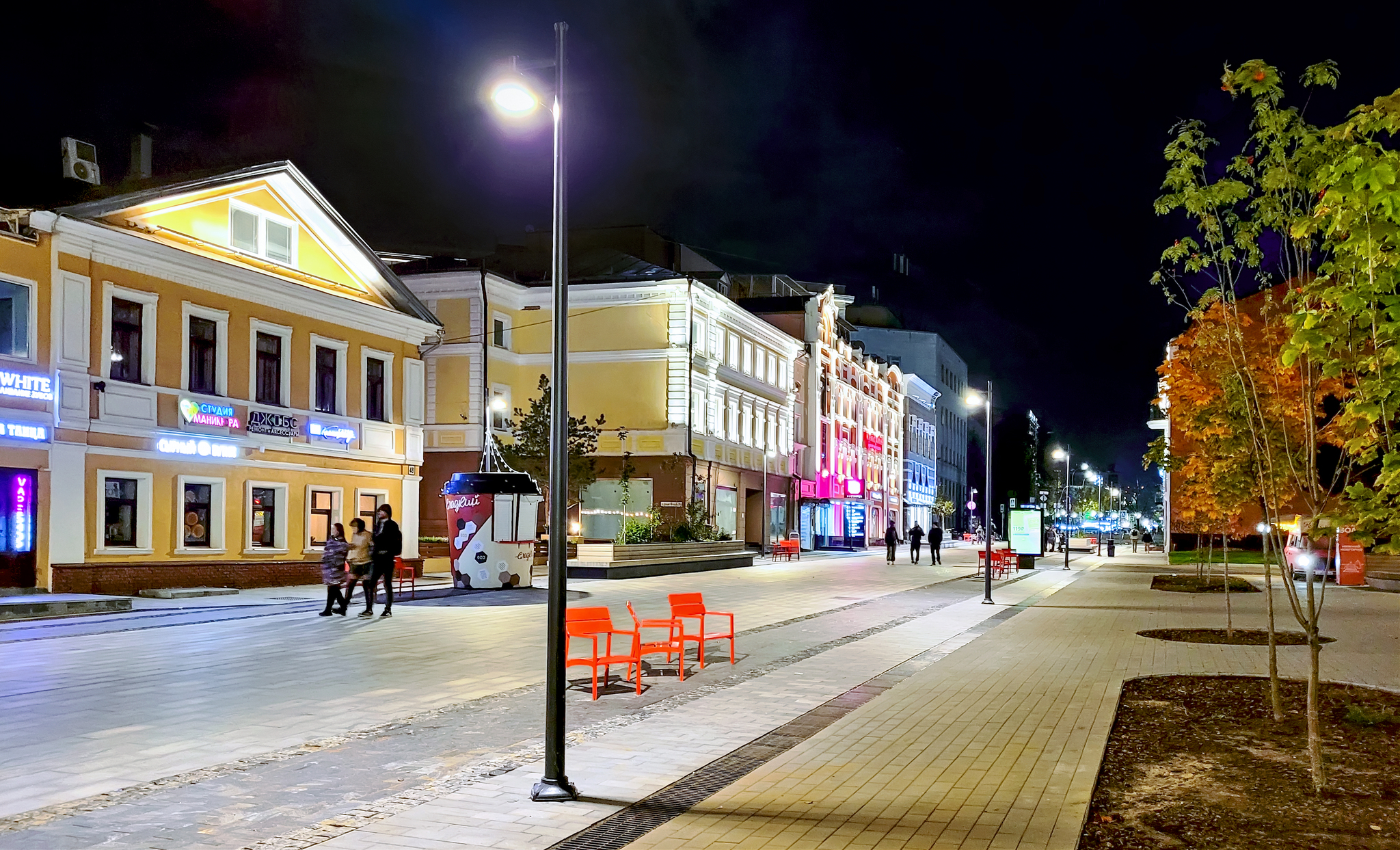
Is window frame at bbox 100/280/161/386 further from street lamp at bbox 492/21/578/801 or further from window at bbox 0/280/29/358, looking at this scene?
street lamp at bbox 492/21/578/801

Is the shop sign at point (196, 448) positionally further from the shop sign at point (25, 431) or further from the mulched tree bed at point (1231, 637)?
the mulched tree bed at point (1231, 637)

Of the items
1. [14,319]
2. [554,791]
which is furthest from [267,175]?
[554,791]

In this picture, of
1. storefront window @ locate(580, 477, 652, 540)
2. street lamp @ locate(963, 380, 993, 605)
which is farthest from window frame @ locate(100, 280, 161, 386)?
storefront window @ locate(580, 477, 652, 540)

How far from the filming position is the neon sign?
919 inches

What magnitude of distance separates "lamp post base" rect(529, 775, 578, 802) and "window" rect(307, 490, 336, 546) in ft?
81.0

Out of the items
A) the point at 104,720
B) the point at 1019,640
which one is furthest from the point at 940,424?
the point at 104,720

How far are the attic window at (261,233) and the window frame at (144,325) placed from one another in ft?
10.4

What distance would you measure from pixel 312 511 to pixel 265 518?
1526 millimetres

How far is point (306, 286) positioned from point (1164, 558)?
46.9m

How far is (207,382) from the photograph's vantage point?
2825cm

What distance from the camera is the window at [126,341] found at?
2569 cm

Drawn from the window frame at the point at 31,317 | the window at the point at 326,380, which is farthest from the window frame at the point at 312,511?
the window frame at the point at 31,317

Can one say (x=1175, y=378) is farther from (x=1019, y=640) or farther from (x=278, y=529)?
(x=278, y=529)

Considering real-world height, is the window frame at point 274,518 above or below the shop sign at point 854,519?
above
